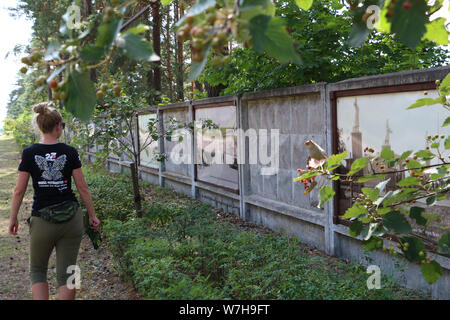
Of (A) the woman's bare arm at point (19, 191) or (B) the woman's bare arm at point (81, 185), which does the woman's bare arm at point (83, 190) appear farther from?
(A) the woman's bare arm at point (19, 191)

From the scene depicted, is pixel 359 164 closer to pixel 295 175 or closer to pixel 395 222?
pixel 395 222

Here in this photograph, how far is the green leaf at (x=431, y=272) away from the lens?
2.17m

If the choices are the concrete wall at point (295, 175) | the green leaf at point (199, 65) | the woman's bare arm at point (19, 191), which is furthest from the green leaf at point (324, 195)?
the woman's bare arm at point (19, 191)

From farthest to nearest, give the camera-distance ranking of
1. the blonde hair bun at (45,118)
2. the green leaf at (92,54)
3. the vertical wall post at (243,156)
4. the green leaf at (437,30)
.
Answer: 1. the vertical wall post at (243,156)
2. the blonde hair bun at (45,118)
3. the green leaf at (437,30)
4. the green leaf at (92,54)

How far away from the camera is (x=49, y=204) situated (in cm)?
392

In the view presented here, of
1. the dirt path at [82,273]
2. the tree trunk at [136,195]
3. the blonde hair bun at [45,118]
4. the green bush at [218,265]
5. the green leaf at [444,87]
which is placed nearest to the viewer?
the green leaf at [444,87]

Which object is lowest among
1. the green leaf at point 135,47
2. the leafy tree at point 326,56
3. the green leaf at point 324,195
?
the green leaf at point 324,195

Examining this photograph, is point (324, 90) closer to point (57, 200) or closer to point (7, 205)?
point (57, 200)

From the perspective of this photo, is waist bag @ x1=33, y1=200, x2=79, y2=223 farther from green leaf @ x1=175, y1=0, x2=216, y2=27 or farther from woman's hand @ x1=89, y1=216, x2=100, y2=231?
green leaf @ x1=175, y1=0, x2=216, y2=27

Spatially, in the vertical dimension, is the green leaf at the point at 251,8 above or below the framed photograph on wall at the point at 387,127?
above

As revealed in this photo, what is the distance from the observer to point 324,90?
550cm

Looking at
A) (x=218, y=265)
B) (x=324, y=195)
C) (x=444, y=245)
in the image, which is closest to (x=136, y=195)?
(x=218, y=265)

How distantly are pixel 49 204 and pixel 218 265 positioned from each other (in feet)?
6.17

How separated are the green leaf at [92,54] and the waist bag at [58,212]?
8.54 ft
